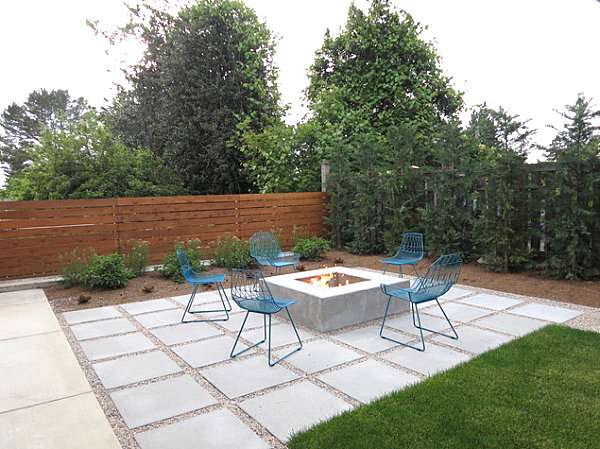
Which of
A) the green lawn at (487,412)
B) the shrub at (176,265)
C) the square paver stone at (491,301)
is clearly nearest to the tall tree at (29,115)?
the shrub at (176,265)

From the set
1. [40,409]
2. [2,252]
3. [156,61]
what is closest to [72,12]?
[156,61]

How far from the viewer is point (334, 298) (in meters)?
4.02

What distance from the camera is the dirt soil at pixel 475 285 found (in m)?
5.17

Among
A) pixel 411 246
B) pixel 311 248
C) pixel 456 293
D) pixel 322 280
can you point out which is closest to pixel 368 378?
pixel 322 280

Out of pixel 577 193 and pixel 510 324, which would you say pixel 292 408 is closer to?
pixel 510 324

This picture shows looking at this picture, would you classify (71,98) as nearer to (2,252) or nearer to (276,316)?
(2,252)

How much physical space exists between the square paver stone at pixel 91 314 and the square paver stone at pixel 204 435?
2.69 metres

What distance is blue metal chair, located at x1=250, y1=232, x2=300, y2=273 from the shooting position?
20.5 ft

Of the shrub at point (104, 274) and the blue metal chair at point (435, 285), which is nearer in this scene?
the blue metal chair at point (435, 285)

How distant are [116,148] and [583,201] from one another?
952 centimetres

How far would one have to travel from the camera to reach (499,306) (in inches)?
189

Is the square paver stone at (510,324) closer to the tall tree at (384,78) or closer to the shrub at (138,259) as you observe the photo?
the shrub at (138,259)

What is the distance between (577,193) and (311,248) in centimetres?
444

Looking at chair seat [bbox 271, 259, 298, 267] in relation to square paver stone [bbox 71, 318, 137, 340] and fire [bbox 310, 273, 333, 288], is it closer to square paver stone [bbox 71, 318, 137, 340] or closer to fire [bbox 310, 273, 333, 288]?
fire [bbox 310, 273, 333, 288]
